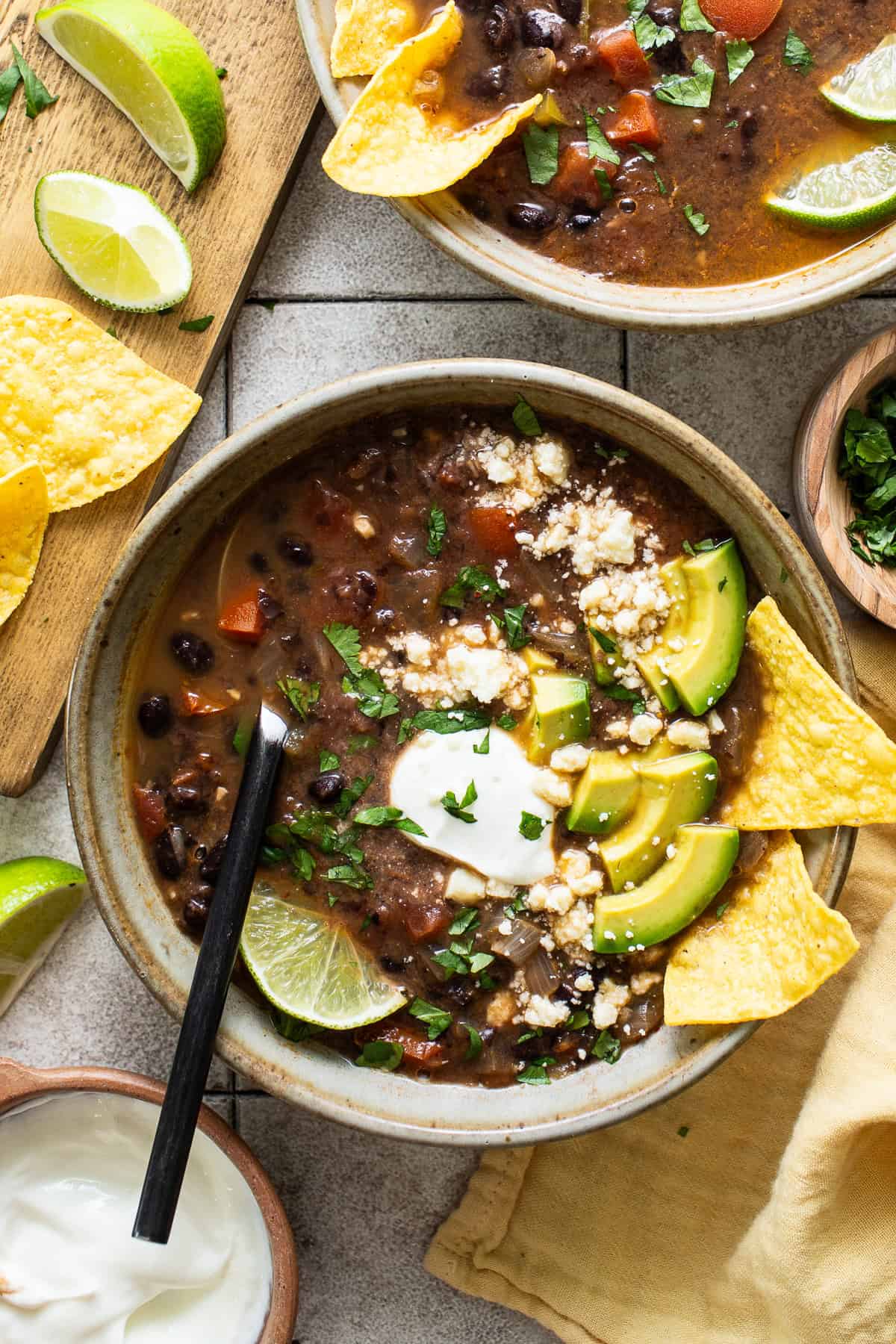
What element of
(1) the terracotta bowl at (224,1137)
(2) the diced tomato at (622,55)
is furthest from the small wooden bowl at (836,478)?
(1) the terracotta bowl at (224,1137)

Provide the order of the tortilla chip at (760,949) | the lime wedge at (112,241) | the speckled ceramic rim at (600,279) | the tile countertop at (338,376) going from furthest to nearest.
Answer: the tile countertop at (338,376) < the lime wedge at (112,241) < the speckled ceramic rim at (600,279) < the tortilla chip at (760,949)

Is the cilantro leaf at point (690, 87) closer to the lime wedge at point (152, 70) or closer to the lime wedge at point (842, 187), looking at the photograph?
the lime wedge at point (842, 187)

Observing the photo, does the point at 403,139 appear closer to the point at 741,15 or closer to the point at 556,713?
the point at 741,15

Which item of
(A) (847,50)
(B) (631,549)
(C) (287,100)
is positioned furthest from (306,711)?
(A) (847,50)

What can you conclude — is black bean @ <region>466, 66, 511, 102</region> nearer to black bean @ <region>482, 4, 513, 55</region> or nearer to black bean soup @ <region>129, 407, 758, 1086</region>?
black bean @ <region>482, 4, 513, 55</region>

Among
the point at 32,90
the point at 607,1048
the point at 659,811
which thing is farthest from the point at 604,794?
the point at 32,90

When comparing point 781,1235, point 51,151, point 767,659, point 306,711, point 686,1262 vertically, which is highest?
point 51,151

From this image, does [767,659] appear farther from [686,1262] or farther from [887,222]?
[686,1262]

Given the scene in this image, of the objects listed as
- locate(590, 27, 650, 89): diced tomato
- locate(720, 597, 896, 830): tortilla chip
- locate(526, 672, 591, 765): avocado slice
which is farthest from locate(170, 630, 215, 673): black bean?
locate(590, 27, 650, 89): diced tomato
